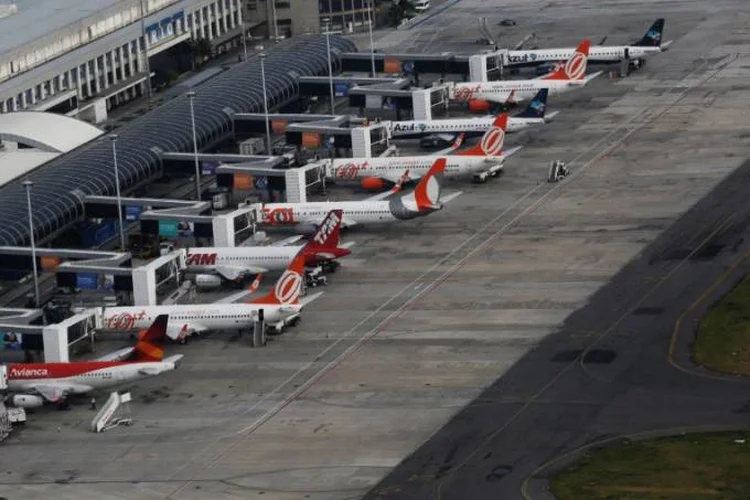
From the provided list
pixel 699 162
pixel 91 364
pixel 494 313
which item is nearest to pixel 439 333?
pixel 494 313

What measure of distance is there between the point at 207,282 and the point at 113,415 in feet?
99.9

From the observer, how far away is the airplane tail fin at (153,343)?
144 m

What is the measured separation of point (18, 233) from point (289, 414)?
1789 inches

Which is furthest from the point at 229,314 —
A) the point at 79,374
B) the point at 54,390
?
the point at 54,390

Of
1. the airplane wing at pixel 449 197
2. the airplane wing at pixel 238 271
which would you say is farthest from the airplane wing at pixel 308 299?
the airplane wing at pixel 449 197

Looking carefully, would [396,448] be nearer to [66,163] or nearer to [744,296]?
[744,296]

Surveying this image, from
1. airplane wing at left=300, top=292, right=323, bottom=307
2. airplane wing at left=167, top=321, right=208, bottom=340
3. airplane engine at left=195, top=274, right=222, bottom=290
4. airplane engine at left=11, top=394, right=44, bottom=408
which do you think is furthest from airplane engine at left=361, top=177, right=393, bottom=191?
airplane engine at left=11, top=394, right=44, bottom=408

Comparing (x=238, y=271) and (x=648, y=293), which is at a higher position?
(x=238, y=271)

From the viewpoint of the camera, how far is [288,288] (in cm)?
15325

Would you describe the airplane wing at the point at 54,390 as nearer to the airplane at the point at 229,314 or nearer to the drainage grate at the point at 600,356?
the airplane at the point at 229,314

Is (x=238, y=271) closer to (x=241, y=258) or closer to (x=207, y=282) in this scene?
(x=241, y=258)

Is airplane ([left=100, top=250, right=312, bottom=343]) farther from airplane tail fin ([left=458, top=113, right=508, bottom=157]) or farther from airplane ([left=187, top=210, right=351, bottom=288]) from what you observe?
airplane tail fin ([left=458, top=113, right=508, bottom=157])

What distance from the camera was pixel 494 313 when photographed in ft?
513

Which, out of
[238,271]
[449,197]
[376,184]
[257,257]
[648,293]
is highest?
[257,257]
